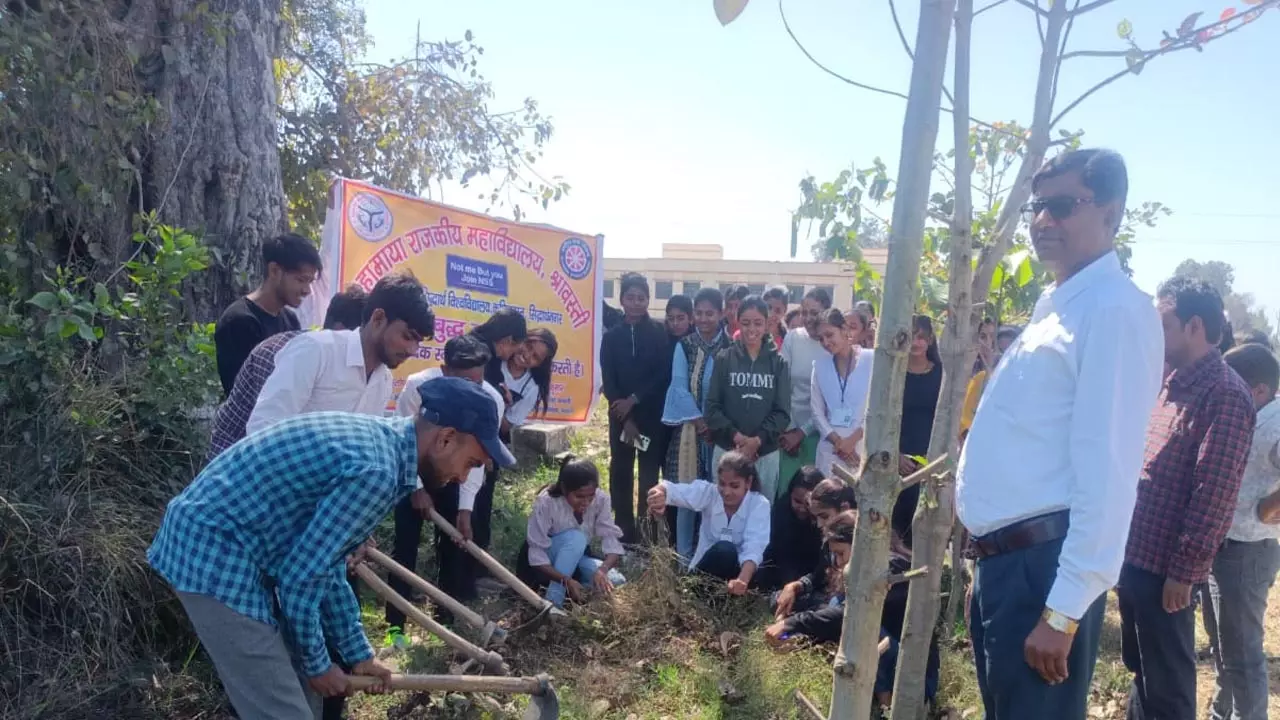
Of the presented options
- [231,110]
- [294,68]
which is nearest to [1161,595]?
[231,110]

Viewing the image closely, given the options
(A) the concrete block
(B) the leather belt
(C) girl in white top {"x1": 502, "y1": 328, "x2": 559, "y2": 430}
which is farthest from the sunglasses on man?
(A) the concrete block

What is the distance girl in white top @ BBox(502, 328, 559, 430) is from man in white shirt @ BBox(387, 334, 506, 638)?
571 millimetres

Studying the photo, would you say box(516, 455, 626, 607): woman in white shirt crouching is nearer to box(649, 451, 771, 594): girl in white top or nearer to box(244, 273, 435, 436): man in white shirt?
box(649, 451, 771, 594): girl in white top

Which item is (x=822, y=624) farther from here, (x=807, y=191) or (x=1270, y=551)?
(x=807, y=191)

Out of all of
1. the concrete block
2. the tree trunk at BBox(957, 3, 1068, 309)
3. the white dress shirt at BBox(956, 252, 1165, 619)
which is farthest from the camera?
the concrete block

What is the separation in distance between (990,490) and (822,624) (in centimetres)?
219

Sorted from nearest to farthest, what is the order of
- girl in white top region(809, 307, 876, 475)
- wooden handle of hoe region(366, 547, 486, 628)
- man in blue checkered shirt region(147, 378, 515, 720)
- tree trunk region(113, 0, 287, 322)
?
man in blue checkered shirt region(147, 378, 515, 720), wooden handle of hoe region(366, 547, 486, 628), tree trunk region(113, 0, 287, 322), girl in white top region(809, 307, 876, 475)

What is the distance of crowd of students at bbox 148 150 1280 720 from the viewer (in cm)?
193

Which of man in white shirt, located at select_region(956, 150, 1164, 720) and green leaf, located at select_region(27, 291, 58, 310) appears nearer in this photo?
man in white shirt, located at select_region(956, 150, 1164, 720)

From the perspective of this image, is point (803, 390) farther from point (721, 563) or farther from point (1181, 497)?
point (1181, 497)

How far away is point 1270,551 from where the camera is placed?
3.29 m

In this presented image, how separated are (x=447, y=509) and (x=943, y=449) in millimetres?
2765

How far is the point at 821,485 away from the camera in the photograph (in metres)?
4.36

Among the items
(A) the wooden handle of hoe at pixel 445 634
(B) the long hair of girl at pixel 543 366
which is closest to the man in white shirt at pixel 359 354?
(A) the wooden handle of hoe at pixel 445 634
